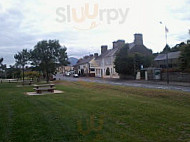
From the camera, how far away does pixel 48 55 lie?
1775 inches

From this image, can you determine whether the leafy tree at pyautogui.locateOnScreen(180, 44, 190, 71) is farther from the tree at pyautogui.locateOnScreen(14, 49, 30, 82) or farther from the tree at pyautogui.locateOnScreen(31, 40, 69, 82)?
the tree at pyautogui.locateOnScreen(14, 49, 30, 82)

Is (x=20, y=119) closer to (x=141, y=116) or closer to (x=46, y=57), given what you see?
(x=141, y=116)

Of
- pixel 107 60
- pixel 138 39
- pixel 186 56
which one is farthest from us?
pixel 107 60

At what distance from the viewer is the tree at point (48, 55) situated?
1761 inches

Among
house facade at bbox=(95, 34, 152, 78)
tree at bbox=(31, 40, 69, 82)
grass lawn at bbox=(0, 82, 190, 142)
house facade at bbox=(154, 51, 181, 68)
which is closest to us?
grass lawn at bbox=(0, 82, 190, 142)

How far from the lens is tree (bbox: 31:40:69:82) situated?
44719 millimetres

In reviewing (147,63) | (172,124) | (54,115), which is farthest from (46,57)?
(172,124)

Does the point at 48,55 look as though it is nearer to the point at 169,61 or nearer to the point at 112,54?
the point at 112,54

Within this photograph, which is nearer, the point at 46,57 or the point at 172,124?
A: the point at 172,124

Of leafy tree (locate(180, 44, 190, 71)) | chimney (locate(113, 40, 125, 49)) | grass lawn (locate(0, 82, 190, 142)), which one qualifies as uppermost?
chimney (locate(113, 40, 125, 49))

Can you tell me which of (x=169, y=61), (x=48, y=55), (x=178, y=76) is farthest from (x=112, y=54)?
(x=178, y=76)

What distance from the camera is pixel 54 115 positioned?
926cm

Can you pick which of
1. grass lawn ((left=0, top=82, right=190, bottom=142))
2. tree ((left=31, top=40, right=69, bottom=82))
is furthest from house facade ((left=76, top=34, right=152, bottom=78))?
grass lawn ((left=0, top=82, right=190, bottom=142))

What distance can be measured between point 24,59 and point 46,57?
481 cm
